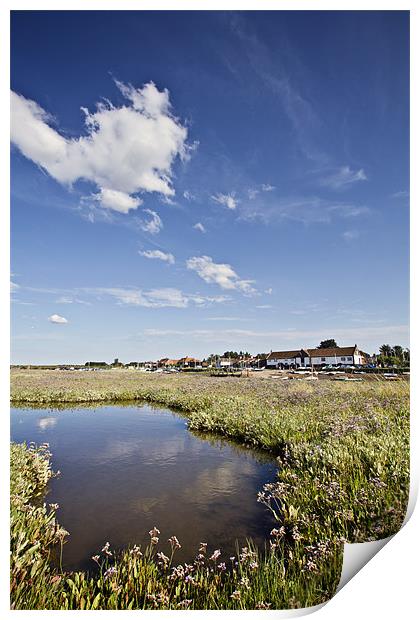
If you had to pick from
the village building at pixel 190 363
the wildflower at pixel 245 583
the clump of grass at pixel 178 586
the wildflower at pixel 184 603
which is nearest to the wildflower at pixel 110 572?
the clump of grass at pixel 178 586

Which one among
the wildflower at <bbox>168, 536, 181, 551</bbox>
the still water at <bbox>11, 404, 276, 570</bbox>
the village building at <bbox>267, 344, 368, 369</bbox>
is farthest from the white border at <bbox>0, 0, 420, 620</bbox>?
the village building at <bbox>267, 344, 368, 369</bbox>

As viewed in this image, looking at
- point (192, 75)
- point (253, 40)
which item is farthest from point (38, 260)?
point (253, 40)

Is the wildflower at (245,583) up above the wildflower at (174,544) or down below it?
above

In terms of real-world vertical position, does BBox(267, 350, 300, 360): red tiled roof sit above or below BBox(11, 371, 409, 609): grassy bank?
below

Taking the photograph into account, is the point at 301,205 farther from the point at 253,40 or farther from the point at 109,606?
the point at 109,606

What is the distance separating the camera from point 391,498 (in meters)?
3.38

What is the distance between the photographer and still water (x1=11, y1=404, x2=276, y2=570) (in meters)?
3.54

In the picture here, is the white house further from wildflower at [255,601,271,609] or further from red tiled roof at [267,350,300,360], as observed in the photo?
wildflower at [255,601,271,609]

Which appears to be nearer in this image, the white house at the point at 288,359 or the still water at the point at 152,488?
the still water at the point at 152,488

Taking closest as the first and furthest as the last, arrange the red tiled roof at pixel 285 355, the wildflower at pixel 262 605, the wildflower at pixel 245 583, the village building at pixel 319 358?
the wildflower at pixel 262 605
the wildflower at pixel 245 583
the village building at pixel 319 358
the red tiled roof at pixel 285 355

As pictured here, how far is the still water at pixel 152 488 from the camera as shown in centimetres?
354

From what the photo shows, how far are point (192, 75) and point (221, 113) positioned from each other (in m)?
0.53

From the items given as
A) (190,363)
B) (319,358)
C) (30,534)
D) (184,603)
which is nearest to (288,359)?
(319,358)

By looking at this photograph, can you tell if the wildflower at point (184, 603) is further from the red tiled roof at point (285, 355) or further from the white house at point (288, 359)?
the red tiled roof at point (285, 355)
